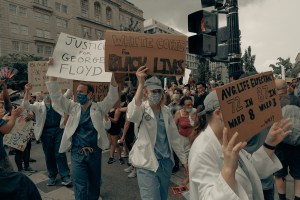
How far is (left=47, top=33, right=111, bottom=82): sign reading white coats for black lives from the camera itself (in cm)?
420

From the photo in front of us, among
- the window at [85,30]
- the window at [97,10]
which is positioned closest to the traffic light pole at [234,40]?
the window at [85,30]

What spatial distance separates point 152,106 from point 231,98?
2056mm

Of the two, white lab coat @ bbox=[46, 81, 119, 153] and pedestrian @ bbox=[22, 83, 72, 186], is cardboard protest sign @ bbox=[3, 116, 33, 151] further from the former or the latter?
white lab coat @ bbox=[46, 81, 119, 153]

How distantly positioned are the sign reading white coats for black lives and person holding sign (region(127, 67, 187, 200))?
0.75 meters

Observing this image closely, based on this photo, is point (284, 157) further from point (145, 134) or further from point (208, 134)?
point (208, 134)

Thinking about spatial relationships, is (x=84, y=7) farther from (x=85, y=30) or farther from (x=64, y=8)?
(x=64, y=8)

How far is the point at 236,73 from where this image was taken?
4.79 m

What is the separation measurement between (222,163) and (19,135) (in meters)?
6.05

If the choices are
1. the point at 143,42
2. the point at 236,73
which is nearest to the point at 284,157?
the point at 236,73

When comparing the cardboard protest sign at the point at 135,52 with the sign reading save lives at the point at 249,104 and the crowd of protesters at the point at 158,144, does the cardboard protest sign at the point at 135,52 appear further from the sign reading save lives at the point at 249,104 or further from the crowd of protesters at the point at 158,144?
the sign reading save lives at the point at 249,104

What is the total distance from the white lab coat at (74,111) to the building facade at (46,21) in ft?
97.7

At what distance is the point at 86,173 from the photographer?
4.19 m

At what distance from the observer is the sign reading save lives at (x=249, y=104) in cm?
181

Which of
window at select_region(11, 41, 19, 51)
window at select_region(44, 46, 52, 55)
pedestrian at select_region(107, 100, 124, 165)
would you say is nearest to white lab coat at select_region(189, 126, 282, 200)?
pedestrian at select_region(107, 100, 124, 165)
